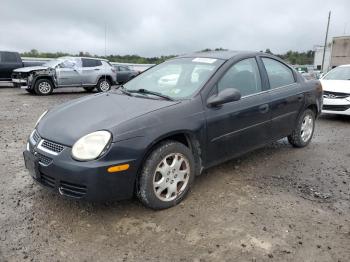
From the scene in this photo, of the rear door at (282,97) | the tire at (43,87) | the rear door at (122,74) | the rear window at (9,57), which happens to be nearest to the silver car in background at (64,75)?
the tire at (43,87)

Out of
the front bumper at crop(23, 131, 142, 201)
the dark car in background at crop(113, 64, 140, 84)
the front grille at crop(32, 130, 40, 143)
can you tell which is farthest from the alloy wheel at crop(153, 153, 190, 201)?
the dark car in background at crop(113, 64, 140, 84)

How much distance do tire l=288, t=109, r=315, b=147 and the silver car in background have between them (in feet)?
34.3

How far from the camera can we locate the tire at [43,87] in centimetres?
1324

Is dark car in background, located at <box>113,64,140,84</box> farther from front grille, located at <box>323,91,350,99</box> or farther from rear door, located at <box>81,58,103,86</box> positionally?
front grille, located at <box>323,91,350,99</box>

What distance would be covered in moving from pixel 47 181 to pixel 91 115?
74 cm

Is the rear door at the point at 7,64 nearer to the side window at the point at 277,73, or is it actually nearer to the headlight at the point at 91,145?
the side window at the point at 277,73

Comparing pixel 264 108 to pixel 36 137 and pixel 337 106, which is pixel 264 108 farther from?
pixel 337 106

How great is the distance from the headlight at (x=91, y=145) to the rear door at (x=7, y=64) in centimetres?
1487

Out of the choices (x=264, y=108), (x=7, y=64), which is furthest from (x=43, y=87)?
(x=264, y=108)

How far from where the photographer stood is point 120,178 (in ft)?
10.0

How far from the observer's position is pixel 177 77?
13.7 ft

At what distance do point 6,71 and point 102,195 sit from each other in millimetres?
15088

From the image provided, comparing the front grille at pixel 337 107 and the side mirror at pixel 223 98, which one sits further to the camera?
the front grille at pixel 337 107

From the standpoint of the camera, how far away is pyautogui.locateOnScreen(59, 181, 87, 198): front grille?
3.03 metres
